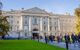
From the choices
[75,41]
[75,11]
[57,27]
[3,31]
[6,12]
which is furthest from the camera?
[57,27]

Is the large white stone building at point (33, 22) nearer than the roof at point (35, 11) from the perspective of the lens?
Yes

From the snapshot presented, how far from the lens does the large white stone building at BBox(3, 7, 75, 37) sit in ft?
391

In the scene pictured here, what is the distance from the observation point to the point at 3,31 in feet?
155

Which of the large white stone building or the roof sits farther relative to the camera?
the roof

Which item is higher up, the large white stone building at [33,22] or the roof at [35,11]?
the roof at [35,11]

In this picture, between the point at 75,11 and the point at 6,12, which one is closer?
the point at 75,11

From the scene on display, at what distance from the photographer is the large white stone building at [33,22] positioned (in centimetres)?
11931

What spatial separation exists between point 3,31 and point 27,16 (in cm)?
7474

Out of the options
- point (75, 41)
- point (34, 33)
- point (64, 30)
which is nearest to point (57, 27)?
point (64, 30)

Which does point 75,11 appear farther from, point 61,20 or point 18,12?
point 61,20

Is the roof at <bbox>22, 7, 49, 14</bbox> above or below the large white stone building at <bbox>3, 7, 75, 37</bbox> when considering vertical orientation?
above

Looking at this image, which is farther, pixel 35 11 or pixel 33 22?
pixel 35 11

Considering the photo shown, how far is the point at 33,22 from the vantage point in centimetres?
12281

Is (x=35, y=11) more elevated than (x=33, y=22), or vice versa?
(x=35, y=11)
